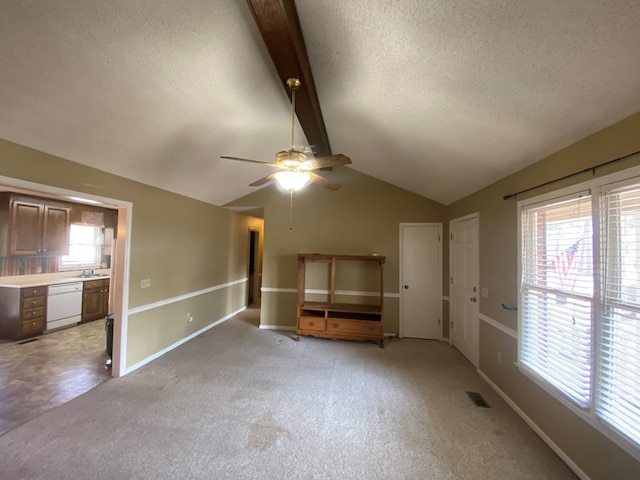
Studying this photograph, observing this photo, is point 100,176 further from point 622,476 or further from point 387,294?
point 622,476

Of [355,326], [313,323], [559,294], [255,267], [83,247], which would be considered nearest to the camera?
[559,294]

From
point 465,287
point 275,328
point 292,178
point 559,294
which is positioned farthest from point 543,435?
point 275,328

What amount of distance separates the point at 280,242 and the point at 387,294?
2240mm

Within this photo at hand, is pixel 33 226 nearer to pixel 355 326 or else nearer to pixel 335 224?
pixel 335 224

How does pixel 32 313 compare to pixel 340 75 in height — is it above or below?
below

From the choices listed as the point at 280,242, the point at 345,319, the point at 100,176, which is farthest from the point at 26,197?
the point at 345,319

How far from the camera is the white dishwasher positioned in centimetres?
434

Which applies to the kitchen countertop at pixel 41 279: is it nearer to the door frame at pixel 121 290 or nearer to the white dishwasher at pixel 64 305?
the white dishwasher at pixel 64 305

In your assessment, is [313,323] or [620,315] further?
[313,323]

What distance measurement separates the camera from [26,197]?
13.6 feet

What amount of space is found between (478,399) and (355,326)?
74.0 inches

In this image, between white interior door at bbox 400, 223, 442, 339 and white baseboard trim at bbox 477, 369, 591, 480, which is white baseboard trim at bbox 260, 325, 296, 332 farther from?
white baseboard trim at bbox 477, 369, 591, 480

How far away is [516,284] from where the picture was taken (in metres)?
2.53

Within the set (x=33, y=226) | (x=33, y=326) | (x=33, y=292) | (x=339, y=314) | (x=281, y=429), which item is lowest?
(x=281, y=429)
